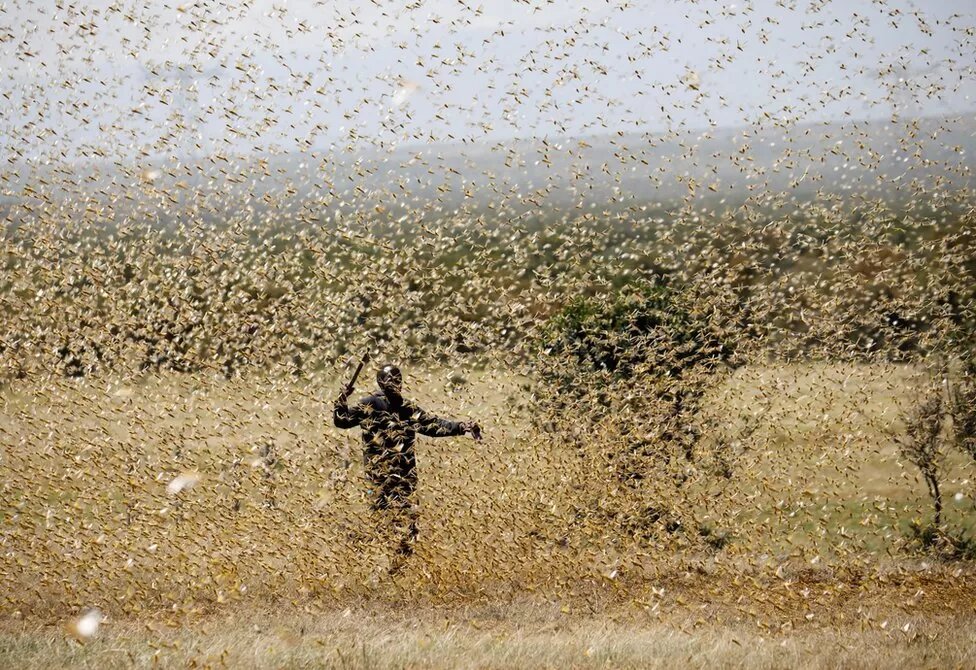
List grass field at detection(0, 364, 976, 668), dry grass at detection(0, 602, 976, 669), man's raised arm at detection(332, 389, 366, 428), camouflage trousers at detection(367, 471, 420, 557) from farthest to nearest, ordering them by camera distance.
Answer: camouflage trousers at detection(367, 471, 420, 557), man's raised arm at detection(332, 389, 366, 428), grass field at detection(0, 364, 976, 668), dry grass at detection(0, 602, 976, 669)

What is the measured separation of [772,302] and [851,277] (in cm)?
95

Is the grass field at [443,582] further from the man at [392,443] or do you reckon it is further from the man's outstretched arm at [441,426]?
the man's outstretched arm at [441,426]

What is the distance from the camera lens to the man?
8.82 metres

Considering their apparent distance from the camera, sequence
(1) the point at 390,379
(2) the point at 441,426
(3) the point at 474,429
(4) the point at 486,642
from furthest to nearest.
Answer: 1. (1) the point at 390,379
2. (2) the point at 441,426
3. (3) the point at 474,429
4. (4) the point at 486,642

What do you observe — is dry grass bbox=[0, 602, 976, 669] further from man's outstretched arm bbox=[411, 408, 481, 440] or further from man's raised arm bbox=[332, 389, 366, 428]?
man's raised arm bbox=[332, 389, 366, 428]

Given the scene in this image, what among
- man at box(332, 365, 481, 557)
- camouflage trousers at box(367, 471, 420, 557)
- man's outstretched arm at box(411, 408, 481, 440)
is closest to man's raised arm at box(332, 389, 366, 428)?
man at box(332, 365, 481, 557)

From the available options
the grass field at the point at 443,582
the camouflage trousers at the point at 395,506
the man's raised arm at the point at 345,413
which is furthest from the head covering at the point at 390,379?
the grass field at the point at 443,582

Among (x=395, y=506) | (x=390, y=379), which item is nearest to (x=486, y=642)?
(x=395, y=506)

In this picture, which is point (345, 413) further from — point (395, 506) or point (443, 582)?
point (443, 582)

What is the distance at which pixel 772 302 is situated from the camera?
38.1 feet

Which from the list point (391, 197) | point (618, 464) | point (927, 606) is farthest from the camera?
point (618, 464)

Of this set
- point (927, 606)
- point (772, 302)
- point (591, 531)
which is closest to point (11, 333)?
point (591, 531)

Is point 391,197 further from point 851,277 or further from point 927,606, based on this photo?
point 927,606

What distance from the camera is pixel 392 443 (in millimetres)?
9062
